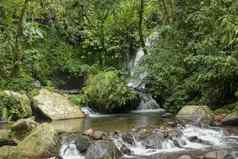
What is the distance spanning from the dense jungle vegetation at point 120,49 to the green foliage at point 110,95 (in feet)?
0.10

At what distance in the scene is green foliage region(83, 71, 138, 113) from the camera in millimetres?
13273

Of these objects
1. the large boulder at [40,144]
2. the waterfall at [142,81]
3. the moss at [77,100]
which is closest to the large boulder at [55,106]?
the moss at [77,100]

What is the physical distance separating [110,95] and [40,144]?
5375 millimetres

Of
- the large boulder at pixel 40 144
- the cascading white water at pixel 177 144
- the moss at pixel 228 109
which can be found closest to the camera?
the large boulder at pixel 40 144

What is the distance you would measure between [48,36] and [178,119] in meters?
8.97

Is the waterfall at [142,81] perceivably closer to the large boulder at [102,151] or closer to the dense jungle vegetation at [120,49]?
the dense jungle vegetation at [120,49]

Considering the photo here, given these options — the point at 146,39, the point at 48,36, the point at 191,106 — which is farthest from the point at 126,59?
the point at 191,106

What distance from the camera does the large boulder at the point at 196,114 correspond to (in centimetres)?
1080

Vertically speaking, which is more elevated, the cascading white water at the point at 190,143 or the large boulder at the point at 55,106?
the large boulder at the point at 55,106

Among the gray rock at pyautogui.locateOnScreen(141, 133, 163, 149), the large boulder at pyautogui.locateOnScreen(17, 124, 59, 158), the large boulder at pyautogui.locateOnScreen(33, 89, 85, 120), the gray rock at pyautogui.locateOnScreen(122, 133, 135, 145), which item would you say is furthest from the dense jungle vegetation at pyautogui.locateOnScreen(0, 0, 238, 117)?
the gray rock at pyautogui.locateOnScreen(141, 133, 163, 149)

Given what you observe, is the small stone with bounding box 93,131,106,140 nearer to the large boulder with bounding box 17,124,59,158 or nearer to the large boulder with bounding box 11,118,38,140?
the large boulder with bounding box 17,124,59,158

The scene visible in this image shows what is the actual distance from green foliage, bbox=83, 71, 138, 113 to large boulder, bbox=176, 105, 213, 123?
251cm

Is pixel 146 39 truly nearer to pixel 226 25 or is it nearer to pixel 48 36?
pixel 48 36

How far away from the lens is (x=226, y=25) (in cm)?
1127
